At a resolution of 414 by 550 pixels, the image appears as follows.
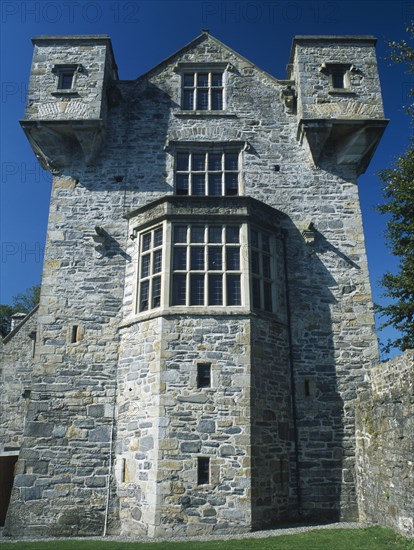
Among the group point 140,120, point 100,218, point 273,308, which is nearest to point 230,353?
point 273,308

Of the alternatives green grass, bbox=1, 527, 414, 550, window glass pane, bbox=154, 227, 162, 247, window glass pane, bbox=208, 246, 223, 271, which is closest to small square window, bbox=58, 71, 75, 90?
window glass pane, bbox=154, 227, 162, 247

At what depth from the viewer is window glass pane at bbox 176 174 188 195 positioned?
16406 millimetres

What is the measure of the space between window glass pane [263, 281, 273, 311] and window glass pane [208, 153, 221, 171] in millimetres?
4796

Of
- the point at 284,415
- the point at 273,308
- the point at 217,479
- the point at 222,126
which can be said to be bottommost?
the point at 217,479

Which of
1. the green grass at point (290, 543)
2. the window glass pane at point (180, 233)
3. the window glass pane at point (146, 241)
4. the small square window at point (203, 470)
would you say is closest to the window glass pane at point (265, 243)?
the window glass pane at point (180, 233)

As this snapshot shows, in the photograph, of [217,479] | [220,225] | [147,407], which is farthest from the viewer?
[220,225]

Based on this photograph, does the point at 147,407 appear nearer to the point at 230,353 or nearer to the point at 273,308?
the point at 230,353

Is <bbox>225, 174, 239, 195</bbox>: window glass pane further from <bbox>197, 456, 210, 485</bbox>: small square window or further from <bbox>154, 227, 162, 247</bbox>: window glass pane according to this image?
<bbox>197, 456, 210, 485</bbox>: small square window

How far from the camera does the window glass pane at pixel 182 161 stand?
16797 mm

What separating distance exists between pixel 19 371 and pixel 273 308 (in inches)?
413

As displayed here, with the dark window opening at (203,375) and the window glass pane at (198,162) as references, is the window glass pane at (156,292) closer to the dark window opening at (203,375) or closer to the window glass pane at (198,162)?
the dark window opening at (203,375)

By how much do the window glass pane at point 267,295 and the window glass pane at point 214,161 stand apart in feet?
15.7

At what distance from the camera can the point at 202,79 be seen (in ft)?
59.9

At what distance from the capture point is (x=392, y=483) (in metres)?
10.6
